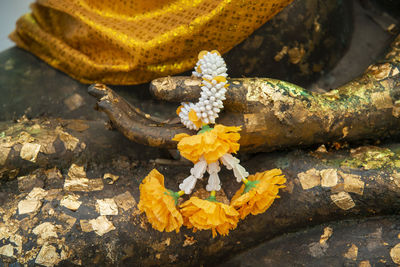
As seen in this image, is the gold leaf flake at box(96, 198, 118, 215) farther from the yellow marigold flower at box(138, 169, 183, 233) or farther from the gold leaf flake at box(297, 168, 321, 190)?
the gold leaf flake at box(297, 168, 321, 190)

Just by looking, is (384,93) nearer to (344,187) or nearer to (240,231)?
(344,187)

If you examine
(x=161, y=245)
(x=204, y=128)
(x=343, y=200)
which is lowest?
(x=161, y=245)

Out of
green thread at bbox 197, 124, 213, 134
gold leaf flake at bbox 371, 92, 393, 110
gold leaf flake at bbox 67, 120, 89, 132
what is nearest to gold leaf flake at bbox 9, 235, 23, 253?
gold leaf flake at bbox 67, 120, 89, 132

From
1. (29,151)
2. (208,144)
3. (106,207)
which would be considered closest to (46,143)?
(29,151)

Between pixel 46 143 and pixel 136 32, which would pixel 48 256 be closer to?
pixel 46 143

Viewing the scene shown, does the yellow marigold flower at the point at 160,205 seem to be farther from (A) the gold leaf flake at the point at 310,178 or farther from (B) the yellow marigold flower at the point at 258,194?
(A) the gold leaf flake at the point at 310,178

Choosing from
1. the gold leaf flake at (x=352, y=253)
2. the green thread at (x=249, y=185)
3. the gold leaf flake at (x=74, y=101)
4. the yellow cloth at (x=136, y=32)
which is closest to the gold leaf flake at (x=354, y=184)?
the gold leaf flake at (x=352, y=253)

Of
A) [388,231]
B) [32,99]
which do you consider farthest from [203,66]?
[32,99]
